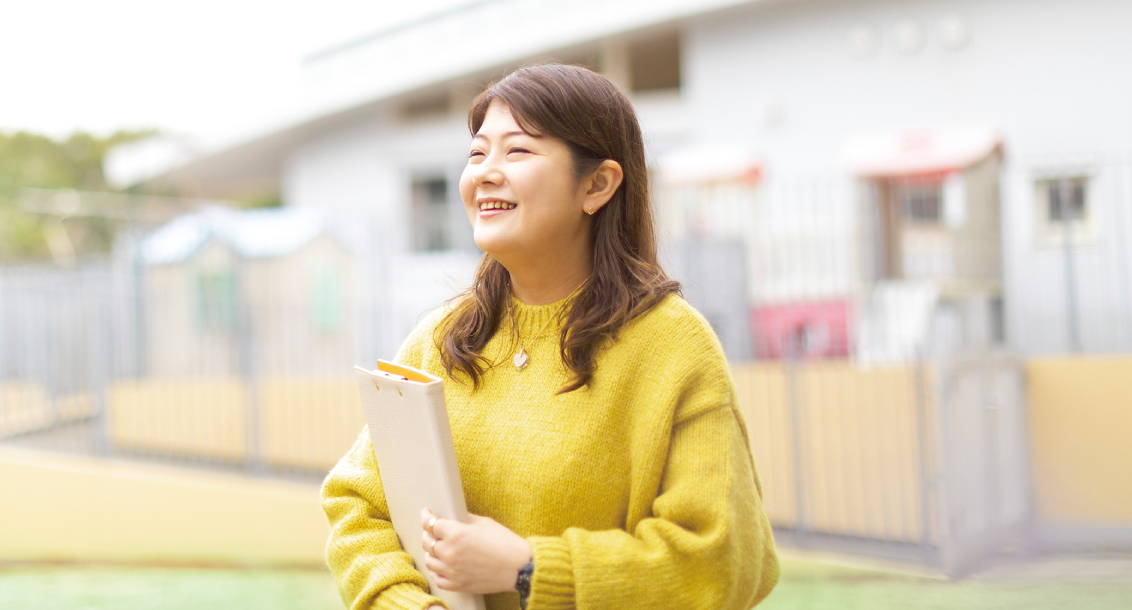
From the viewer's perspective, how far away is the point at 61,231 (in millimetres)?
30219

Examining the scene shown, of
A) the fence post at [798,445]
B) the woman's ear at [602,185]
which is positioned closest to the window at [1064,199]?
the fence post at [798,445]

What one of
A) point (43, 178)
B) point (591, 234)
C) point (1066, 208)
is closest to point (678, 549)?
point (591, 234)

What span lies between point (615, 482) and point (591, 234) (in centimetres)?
45

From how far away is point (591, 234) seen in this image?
175cm

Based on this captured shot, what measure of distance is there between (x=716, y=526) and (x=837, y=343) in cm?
464

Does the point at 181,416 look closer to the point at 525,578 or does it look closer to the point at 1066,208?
the point at 525,578

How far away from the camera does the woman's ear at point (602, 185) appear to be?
5.51 ft

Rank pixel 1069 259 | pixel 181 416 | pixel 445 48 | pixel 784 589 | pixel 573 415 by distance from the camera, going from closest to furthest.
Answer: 1. pixel 573 415
2. pixel 784 589
3. pixel 1069 259
4. pixel 181 416
5. pixel 445 48

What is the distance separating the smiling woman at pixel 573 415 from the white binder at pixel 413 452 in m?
0.03

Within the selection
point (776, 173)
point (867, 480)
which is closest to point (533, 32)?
point (776, 173)

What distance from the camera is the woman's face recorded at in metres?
1.62

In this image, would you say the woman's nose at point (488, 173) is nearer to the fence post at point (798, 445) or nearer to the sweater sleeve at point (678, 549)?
the sweater sleeve at point (678, 549)

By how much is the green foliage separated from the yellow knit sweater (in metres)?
29.6

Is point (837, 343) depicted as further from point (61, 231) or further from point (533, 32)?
point (61, 231)
